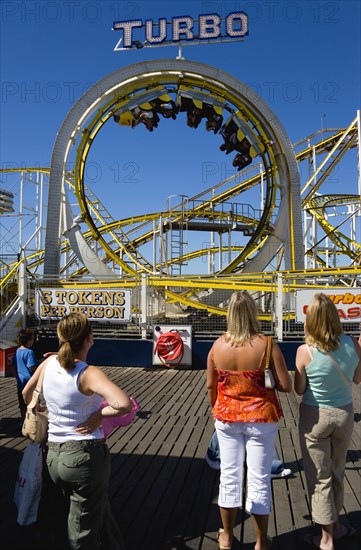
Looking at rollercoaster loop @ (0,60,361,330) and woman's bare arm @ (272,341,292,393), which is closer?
woman's bare arm @ (272,341,292,393)

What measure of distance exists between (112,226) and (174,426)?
15.6 metres

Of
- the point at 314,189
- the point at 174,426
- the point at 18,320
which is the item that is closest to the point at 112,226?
the point at 314,189

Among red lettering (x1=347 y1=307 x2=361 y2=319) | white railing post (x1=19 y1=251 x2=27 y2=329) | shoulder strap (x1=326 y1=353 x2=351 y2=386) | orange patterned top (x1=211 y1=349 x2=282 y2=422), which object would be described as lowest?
orange patterned top (x1=211 y1=349 x2=282 y2=422)

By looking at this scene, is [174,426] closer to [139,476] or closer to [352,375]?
[139,476]

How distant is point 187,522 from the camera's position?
3.10 m

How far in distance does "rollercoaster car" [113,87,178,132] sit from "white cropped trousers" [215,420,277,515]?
13089mm

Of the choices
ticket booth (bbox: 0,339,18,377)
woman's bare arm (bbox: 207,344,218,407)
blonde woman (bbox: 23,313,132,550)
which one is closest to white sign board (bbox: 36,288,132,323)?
ticket booth (bbox: 0,339,18,377)

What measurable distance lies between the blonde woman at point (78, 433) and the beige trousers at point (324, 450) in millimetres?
1137

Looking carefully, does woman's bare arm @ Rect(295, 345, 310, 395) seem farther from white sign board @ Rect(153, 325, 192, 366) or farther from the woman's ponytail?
white sign board @ Rect(153, 325, 192, 366)

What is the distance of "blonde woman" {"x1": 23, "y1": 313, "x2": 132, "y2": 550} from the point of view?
2.22 meters

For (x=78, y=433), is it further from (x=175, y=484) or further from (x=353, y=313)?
(x=353, y=313)

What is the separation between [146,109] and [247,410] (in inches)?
523

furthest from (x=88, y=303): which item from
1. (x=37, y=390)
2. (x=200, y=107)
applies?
(x=200, y=107)

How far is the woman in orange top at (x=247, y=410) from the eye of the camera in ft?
8.39
